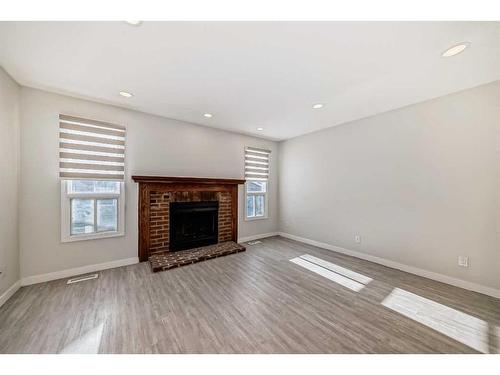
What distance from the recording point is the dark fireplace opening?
3727 millimetres

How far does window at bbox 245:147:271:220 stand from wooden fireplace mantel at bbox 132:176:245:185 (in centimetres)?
47

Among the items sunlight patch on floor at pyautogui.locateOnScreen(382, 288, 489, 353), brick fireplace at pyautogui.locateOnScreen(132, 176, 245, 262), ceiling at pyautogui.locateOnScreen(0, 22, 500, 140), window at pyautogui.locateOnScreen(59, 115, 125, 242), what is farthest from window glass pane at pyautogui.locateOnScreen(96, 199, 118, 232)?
sunlight patch on floor at pyautogui.locateOnScreen(382, 288, 489, 353)

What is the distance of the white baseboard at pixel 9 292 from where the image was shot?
85.2 inches

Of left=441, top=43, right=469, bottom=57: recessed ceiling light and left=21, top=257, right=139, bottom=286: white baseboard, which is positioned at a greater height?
left=441, top=43, right=469, bottom=57: recessed ceiling light

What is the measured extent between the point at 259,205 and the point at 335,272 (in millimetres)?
2543

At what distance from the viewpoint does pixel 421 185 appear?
9.64 ft

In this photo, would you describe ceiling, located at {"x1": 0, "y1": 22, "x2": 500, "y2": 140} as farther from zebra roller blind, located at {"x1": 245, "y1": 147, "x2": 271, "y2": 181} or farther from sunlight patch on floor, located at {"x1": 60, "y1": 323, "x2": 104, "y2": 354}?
sunlight patch on floor, located at {"x1": 60, "y1": 323, "x2": 104, "y2": 354}

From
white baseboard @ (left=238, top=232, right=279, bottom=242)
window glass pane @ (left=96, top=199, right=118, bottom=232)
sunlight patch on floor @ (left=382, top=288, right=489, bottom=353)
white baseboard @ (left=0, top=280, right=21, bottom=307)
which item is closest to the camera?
sunlight patch on floor @ (left=382, top=288, right=489, bottom=353)

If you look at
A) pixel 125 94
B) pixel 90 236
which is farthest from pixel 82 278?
pixel 125 94

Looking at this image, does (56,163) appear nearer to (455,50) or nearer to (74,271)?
(74,271)

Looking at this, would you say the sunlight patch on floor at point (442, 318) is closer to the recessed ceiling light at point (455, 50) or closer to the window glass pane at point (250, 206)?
the recessed ceiling light at point (455, 50)

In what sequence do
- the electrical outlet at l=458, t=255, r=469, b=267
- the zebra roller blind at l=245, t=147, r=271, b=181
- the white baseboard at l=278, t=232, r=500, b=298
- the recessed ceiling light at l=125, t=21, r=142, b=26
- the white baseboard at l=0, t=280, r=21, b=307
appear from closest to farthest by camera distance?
the recessed ceiling light at l=125, t=21, r=142, b=26 → the white baseboard at l=0, t=280, r=21, b=307 → the white baseboard at l=278, t=232, r=500, b=298 → the electrical outlet at l=458, t=255, r=469, b=267 → the zebra roller blind at l=245, t=147, r=271, b=181
